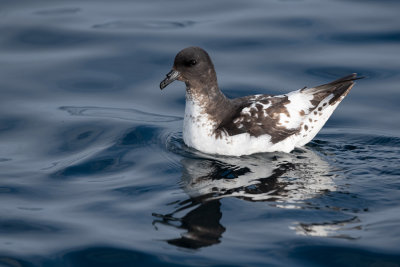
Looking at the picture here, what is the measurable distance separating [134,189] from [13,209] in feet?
5.05

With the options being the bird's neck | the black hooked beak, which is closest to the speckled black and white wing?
the bird's neck

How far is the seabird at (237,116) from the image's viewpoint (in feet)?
33.7

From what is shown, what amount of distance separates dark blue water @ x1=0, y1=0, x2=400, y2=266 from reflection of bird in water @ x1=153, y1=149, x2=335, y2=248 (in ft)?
0.08

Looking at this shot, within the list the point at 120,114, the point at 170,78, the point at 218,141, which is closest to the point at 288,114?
the point at 218,141

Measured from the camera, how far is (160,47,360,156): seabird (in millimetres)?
10273

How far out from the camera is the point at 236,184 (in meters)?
9.26

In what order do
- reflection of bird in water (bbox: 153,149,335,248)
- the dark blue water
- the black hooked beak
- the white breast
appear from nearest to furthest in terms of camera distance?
the dark blue water, reflection of bird in water (bbox: 153,149,335,248), the white breast, the black hooked beak

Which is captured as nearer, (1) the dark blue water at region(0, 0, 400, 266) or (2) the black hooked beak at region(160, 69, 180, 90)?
(1) the dark blue water at region(0, 0, 400, 266)

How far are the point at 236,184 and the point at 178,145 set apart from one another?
1.81m

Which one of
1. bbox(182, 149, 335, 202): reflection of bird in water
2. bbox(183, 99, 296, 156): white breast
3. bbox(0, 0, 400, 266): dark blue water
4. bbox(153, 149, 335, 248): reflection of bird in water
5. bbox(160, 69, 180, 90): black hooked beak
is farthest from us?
bbox(160, 69, 180, 90): black hooked beak

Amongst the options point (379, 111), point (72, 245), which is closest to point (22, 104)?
point (72, 245)

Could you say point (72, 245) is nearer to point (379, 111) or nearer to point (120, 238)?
point (120, 238)

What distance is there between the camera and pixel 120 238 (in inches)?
311

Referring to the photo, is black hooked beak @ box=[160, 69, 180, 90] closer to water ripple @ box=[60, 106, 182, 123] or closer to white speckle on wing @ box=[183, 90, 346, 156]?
white speckle on wing @ box=[183, 90, 346, 156]
